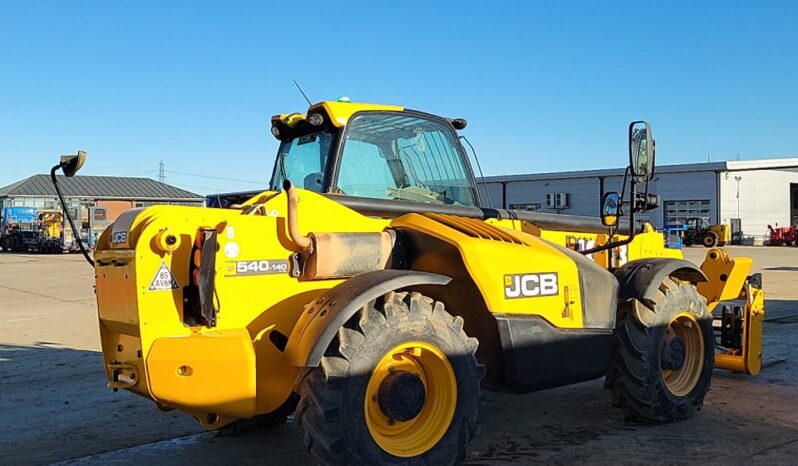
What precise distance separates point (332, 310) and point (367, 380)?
0.43 metres

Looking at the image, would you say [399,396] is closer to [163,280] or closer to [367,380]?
[367,380]

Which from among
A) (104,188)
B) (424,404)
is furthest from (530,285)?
(104,188)

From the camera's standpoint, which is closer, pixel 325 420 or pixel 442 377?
pixel 325 420

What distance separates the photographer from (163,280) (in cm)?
382

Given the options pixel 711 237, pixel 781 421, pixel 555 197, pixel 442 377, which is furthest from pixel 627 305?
pixel 555 197

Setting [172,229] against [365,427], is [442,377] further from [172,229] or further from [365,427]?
[172,229]

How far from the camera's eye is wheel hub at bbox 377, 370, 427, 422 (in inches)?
159

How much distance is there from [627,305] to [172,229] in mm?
3354

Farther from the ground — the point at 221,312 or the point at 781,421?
the point at 221,312

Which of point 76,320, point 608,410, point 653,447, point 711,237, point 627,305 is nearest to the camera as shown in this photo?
point 653,447

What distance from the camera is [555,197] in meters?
52.0

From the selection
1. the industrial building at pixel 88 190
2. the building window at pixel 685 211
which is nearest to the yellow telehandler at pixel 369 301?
the building window at pixel 685 211

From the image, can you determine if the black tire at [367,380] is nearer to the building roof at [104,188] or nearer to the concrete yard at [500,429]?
the concrete yard at [500,429]

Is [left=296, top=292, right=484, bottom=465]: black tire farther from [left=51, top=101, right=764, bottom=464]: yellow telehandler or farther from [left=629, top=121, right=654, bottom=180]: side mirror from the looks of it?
[left=629, top=121, right=654, bottom=180]: side mirror
